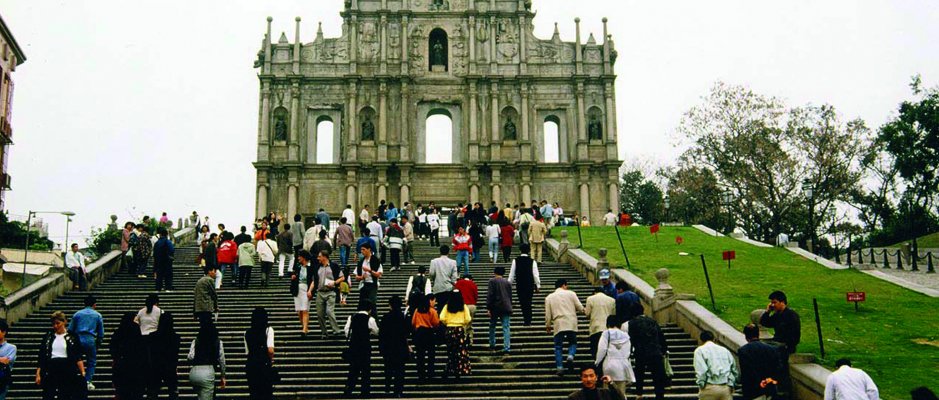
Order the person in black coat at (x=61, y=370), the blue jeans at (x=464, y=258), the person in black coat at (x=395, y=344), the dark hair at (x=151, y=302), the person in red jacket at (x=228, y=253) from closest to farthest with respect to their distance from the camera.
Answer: the person in black coat at (x=61, y=370), the person in black coat at (x=395, y=344), the dark hair at (x=151, y=302), the blue jeans at (x=464, y=258), the person in red jacket at (x=228, y=253)

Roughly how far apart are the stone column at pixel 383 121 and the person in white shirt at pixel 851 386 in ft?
106

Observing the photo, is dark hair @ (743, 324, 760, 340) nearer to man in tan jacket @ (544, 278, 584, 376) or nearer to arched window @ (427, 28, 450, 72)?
man in tan jacket @ (544, 278, 584, 376)

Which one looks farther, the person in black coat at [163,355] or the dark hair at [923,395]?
the person in black coat at [163,355]

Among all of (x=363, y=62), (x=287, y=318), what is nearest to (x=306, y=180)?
(x=363, y=62)

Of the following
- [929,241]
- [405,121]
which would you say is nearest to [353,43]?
[405,121]

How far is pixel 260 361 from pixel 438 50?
33102 millimetres

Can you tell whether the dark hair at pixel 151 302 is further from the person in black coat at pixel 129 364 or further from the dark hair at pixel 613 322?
the dark hair at pixel 613 322

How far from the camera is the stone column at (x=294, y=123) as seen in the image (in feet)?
134

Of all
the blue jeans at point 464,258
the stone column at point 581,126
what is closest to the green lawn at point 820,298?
the blue jeans at point 464,258

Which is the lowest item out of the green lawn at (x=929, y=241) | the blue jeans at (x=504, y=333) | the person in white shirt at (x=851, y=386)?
the person in white shirt at (x=851, y=386)

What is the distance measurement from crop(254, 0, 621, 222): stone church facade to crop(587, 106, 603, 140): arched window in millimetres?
52

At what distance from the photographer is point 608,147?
41531mm

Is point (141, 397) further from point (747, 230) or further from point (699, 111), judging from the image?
point (747, 230)

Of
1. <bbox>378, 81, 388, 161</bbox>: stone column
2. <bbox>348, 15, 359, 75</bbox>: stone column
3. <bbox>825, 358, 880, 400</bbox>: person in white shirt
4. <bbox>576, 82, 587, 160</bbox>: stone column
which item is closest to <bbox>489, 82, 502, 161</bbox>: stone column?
<bbox>576, 82, 587, 160</bbox>: stone column
